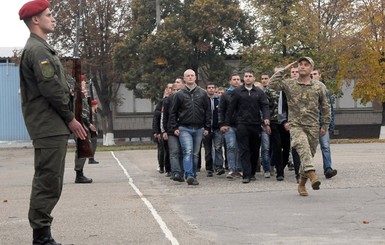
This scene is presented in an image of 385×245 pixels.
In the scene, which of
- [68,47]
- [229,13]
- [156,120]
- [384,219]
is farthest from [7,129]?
[384,219]

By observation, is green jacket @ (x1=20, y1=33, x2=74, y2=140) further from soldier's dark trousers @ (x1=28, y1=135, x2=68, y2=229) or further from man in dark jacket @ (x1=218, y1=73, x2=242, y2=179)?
man in dark jacket @ (x1=218, y1=73, x2=242, y2=179)

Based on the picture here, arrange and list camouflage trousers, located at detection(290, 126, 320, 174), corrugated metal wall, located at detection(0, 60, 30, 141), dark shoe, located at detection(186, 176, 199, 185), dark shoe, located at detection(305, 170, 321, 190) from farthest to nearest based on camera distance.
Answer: corrugated metal wall, located at detection(0, 60, 30, 141), dark shoe, located at detection(186, 176, 199, 185), camouflage trousers, located at detection(290, 126, 320, 174), dark shoe, located at detection(305, 170, 321, 190)

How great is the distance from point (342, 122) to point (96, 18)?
18056 millimetres

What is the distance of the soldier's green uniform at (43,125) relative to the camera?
20.4ft

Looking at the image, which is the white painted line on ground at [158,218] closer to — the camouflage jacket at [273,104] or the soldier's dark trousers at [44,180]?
the soldier's dark trousers at [44,180]

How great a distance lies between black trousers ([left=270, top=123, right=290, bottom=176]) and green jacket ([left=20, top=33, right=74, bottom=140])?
687cm

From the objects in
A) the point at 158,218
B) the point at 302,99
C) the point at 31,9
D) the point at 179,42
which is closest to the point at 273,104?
the point at 302,99

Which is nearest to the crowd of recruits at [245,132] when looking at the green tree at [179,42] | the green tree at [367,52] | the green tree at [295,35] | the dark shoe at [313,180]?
the dark shoe at [313,180]

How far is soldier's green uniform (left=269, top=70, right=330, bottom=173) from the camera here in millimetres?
10273

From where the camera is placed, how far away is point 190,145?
12.4 meters

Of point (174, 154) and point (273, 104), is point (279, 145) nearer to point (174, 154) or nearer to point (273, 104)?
point (273, 104)

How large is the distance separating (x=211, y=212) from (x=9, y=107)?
34.5 meters

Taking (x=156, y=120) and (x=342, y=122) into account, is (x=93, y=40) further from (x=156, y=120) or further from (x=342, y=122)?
(x=156, y=120)

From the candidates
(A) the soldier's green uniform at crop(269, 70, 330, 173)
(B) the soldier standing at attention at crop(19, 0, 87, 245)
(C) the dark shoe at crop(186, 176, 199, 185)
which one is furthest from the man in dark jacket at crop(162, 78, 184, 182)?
(B) the soldier standing at attention at crop(19, 0, 87, 245)
